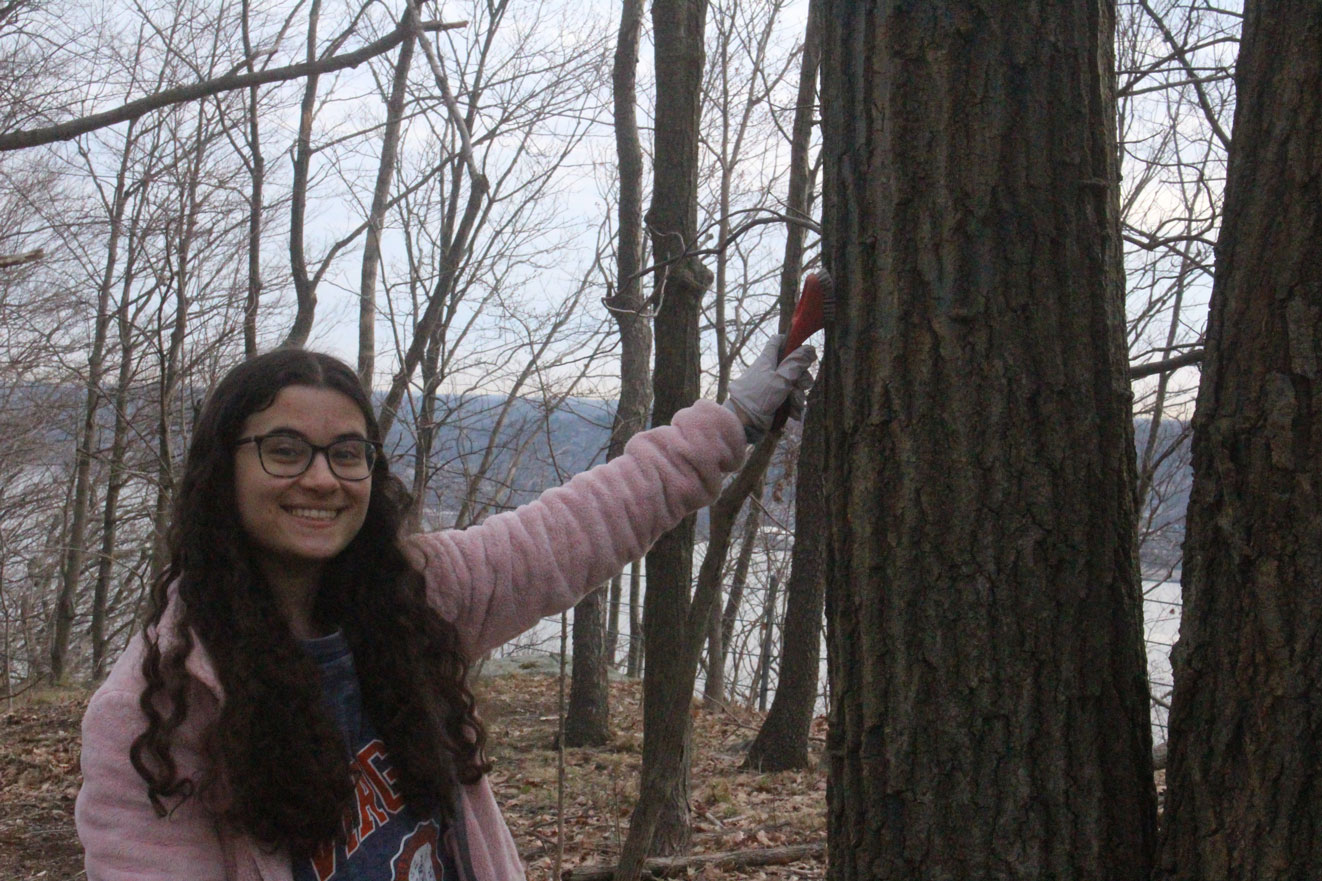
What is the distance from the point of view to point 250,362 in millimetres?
1858

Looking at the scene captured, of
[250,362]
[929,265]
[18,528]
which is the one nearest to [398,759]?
[250,362]

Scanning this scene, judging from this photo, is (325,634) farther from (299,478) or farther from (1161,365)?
(1161,365)

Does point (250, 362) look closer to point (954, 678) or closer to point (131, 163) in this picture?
point (954, 678)

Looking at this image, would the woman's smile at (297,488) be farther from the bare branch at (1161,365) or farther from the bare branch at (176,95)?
the bare branch at (176,95)

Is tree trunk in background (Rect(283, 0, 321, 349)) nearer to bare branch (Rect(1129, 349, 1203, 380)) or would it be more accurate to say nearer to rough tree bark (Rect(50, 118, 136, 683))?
rough tree bark (Rect(50, 118, 136, 683))

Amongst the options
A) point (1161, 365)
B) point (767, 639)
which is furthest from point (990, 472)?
point (767, 639)

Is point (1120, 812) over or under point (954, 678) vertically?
under

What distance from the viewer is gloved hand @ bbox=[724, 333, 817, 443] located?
77.7 inches

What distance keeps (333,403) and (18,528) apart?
743 inches

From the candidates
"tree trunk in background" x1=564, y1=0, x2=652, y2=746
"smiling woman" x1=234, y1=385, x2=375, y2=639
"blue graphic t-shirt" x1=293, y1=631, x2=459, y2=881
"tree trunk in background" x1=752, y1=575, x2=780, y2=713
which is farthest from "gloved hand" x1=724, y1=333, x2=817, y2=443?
"tree trunk in background" x1=752, y1=575, x2=780, y2=713

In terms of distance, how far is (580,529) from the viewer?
2.01m

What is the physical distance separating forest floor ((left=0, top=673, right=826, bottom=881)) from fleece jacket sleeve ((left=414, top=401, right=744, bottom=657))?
1927mm

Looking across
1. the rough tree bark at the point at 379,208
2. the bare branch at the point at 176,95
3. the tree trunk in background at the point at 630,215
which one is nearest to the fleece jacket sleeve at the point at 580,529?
the bare branch at the point at 176,95

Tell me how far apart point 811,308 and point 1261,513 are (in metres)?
0.80
